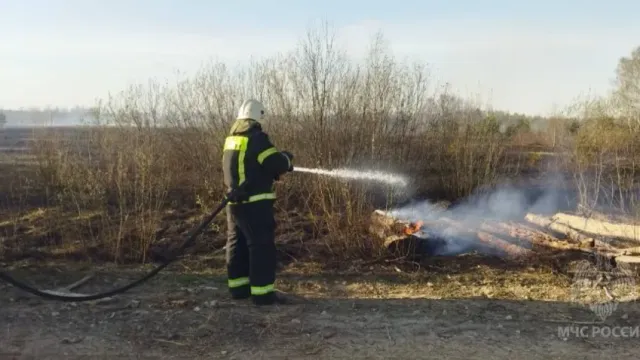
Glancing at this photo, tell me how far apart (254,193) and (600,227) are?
638cm

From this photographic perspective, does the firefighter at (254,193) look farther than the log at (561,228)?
No

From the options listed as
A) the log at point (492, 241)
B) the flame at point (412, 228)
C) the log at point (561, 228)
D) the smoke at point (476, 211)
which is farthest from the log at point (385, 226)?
the log at point (561, 228)

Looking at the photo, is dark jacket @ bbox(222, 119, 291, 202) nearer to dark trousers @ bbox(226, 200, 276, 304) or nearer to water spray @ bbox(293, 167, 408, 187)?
dark trousers @ bbox(226, 200, 276, 304)

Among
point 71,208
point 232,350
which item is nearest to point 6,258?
point 71,208

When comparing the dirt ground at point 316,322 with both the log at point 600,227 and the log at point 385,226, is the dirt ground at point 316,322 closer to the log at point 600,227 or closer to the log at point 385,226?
the log at point 385,226

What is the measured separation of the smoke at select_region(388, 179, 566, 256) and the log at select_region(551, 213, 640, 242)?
1148 millimetres

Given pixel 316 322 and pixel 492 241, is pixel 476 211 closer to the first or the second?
pixel 492 241

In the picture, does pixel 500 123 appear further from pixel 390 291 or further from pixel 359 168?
pixel 390 291

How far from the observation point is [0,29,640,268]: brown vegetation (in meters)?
8.31

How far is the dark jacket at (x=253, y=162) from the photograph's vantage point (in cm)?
551

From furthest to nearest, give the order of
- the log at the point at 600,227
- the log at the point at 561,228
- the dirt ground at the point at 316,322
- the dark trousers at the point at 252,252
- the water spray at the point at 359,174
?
the water spray at the point at 359,174, the log at the point at 600,227, the log at the point at 561,228, the dark trousers at the point at 252,252, the dirt ground at the point at 316,322

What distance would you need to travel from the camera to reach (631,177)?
937 centimetres

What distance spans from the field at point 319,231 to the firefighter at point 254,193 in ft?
0.94

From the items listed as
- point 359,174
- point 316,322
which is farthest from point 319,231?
point 316,322
